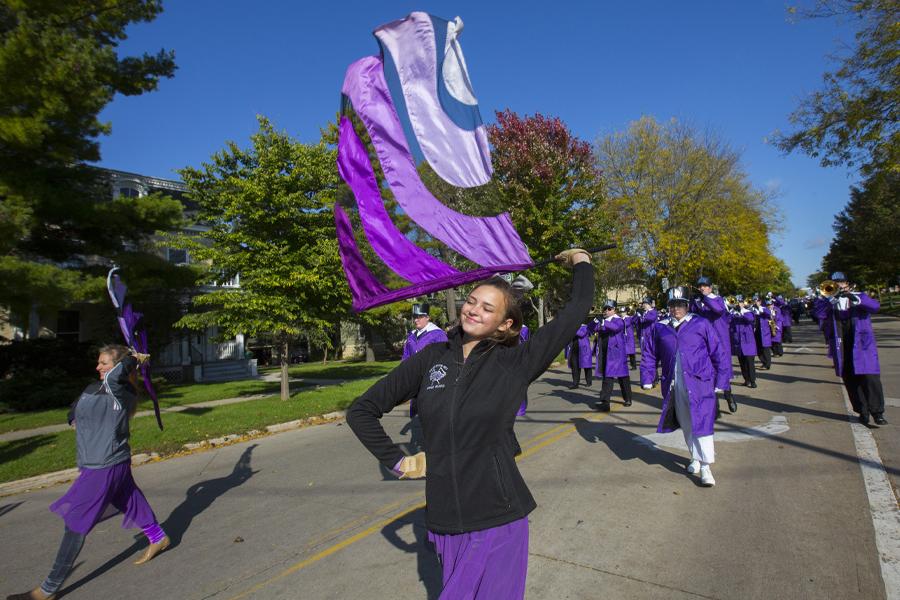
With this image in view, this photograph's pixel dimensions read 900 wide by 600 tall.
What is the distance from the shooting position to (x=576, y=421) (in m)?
9.08

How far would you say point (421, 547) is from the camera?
4238 millimetres

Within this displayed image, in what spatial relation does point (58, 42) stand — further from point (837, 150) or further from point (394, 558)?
point (837, 150)

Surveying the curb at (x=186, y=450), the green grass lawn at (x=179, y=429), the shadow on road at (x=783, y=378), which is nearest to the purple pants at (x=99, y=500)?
the curb at (x=186, y=450)

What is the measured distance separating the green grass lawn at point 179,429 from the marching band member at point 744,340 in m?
9.18

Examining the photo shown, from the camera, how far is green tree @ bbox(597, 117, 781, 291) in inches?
1034

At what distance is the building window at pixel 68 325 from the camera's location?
70.4 feet

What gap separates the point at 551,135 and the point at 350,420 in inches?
799

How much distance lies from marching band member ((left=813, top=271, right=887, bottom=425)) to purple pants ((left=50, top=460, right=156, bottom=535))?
9.06 metres

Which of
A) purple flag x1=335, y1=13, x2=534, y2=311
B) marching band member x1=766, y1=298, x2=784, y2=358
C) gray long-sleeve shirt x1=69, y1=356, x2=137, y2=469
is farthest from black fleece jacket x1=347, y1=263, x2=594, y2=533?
marching band member x1=766, y1=298, x2=784, y2=358

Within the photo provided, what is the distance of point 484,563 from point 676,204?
27.6m

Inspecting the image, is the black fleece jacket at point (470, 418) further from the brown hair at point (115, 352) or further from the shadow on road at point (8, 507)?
the shadow on road at point (8, 507)

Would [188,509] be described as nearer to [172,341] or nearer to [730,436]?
[730,436]

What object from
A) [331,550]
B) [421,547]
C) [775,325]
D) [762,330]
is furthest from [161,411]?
[775,325]

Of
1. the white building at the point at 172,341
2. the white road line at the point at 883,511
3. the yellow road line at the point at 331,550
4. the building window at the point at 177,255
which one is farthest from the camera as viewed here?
the building window at the point at 177,255
